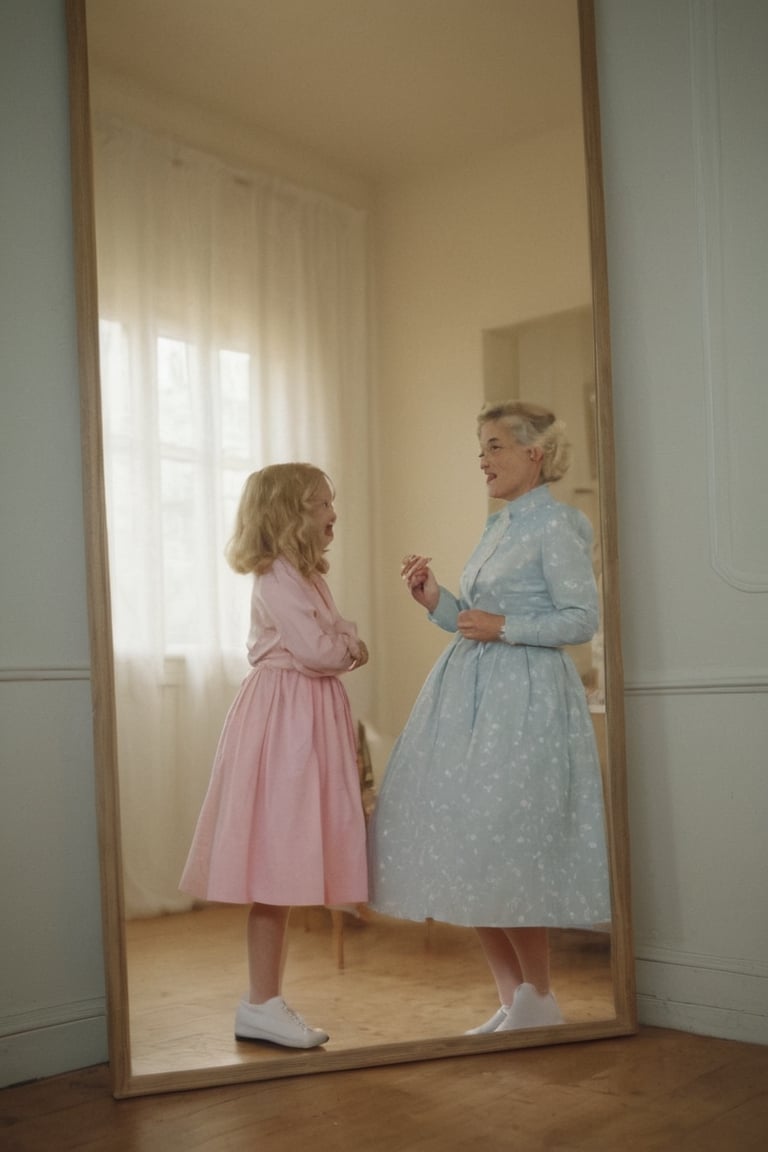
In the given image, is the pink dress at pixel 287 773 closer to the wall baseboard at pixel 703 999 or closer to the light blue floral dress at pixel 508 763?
the light blue floral dress at pixel 508 763

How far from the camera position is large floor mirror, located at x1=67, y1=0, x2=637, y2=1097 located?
2421 mm

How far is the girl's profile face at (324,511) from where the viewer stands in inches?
100

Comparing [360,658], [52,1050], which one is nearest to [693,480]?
[360,658]

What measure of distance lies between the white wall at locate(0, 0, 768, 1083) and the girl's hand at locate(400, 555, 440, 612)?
153 millimetres

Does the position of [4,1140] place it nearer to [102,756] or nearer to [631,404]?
[102,756]

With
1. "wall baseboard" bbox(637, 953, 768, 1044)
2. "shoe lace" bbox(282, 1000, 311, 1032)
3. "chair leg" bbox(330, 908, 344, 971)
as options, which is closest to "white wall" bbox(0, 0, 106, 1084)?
"shoe lace" bbox(282, 1000, 311, 1032)

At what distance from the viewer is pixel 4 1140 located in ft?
6.75

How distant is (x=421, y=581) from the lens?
260 cm

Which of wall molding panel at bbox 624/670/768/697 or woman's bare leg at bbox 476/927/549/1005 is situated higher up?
wall molding panel at bbox 624/670/768/697

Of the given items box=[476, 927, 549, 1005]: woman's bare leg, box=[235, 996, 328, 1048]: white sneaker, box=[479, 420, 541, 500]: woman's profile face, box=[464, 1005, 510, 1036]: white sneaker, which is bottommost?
box=[464, 1005, 510, 1036]: white sneaker

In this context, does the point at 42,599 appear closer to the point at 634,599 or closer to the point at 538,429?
the point at 538,429

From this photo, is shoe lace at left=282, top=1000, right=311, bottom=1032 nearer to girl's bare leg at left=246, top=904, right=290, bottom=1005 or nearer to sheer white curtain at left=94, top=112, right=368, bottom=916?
girl's bare leg at left=246, top=904, right=290, bottom=1005

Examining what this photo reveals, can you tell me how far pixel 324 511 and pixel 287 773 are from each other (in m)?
0.56

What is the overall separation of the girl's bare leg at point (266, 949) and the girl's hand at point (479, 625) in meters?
0.71
